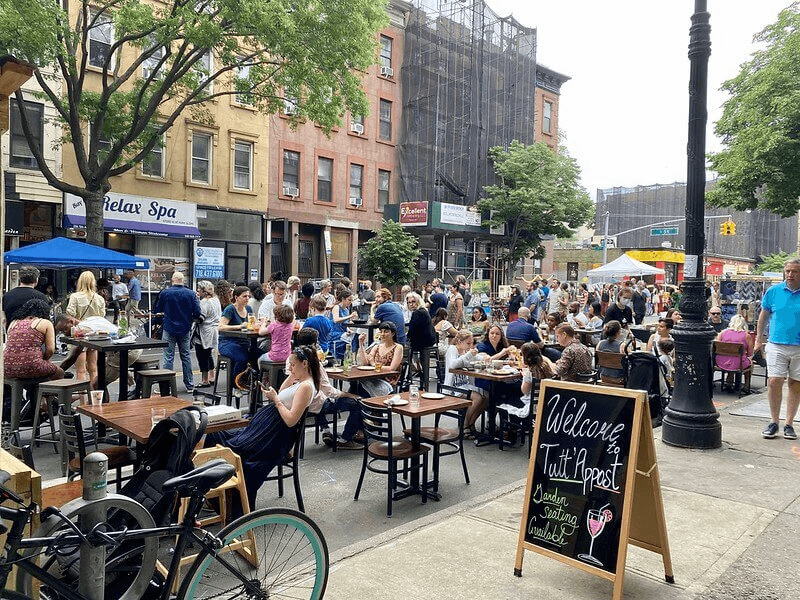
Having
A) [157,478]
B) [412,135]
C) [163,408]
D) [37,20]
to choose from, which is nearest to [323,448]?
[163,408]

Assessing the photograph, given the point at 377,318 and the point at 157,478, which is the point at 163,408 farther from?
the point at 377,318

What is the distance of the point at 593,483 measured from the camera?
3.87 meters

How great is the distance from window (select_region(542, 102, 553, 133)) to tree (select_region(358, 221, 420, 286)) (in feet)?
60.9

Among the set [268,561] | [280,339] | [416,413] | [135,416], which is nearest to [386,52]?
[280,339]

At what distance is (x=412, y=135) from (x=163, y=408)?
91.3 ft

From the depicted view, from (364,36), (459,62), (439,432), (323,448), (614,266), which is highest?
(459,62)

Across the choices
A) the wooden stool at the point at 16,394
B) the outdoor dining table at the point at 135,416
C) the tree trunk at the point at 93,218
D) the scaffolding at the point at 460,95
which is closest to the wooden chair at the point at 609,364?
the outdoor dining table at the point at 135,416

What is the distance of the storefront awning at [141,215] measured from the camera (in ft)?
65.2

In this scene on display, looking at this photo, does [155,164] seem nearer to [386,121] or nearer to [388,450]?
[386,121]

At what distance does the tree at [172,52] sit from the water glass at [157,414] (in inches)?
467

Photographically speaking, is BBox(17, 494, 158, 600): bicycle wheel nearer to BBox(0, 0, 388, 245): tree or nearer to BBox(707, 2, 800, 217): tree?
BBox(0, 0, 388, 245): tree

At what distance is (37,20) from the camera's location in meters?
13.3

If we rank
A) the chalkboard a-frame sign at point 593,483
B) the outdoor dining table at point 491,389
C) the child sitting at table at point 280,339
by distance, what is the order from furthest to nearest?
the child sitting at table at point 280,339 < the outdoor dining table at point 491,389 < the chalkboard a-frame sign at point 593,483

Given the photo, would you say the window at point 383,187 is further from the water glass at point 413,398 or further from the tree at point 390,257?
the water glass at point 413,398
